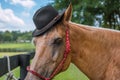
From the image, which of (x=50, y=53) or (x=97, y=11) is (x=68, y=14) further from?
(x=97, y=11)

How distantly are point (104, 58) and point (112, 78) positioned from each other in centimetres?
24

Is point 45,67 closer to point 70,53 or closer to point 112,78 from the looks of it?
point 70,53

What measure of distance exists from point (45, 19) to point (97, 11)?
32.3 metres

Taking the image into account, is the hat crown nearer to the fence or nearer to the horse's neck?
the horse's neck

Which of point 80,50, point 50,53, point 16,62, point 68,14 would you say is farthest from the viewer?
point 16,62

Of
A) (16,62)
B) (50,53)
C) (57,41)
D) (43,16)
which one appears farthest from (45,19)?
(16,62)

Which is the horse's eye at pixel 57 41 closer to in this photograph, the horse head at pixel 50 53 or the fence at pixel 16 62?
the horse head at pixel 50 53

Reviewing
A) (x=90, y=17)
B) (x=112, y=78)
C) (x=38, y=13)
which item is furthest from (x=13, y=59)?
(x=90, y=17)

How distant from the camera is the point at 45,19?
136 inches

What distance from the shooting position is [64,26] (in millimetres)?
3416

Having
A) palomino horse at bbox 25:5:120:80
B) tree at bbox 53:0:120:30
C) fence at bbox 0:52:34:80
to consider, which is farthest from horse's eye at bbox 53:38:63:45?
tree at bbox 53:0:120:30

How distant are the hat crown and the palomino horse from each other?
122mm

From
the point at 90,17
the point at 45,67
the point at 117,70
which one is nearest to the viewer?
the point at 45,67

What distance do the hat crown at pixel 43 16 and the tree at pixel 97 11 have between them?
29245 mm
